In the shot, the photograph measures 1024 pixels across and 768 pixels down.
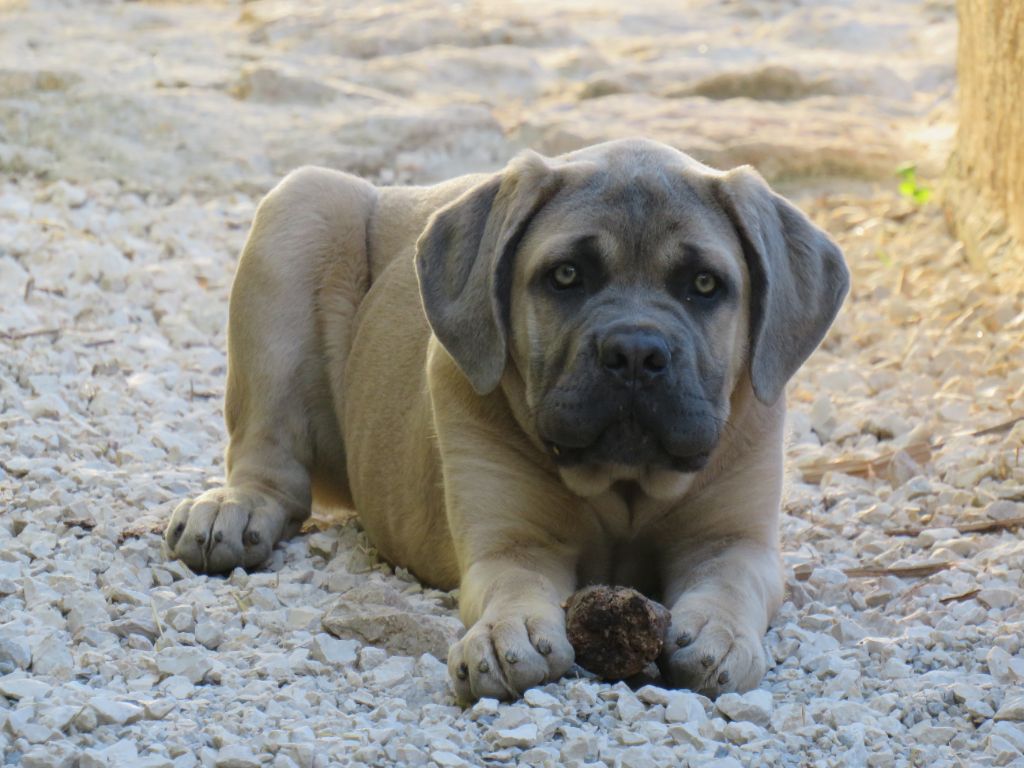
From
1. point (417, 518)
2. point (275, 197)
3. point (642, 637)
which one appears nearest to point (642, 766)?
point (642, 637)

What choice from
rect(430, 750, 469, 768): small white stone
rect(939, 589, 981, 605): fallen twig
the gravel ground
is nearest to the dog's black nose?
the gravel ground

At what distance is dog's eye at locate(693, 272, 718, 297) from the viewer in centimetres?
531

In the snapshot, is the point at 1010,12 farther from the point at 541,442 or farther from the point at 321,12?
the point at 321,12

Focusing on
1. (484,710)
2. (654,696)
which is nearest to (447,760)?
(484,710)

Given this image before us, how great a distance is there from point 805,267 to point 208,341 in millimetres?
4389

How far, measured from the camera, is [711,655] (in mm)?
4750

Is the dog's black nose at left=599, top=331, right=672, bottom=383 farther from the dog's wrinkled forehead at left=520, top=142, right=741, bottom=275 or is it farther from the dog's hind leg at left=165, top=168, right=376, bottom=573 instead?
the dog's hind leg at left=165, top=168, right=376, bottom=573

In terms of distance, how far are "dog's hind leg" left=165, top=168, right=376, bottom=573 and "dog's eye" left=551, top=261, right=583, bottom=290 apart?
Result: 71.4 inches

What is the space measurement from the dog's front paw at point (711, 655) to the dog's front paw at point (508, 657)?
314mm

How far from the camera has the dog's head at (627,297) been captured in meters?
5.06

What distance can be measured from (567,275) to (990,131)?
16.2 feet

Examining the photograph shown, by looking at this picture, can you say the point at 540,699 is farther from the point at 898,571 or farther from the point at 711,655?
the point at 898,571

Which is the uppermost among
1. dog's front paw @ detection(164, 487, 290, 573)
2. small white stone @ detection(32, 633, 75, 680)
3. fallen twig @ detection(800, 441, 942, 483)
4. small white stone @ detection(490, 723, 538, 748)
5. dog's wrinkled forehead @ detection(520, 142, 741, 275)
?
dog's wrinkled forehead @ detection(520, 142, 741, 275)

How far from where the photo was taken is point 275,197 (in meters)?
7.24
